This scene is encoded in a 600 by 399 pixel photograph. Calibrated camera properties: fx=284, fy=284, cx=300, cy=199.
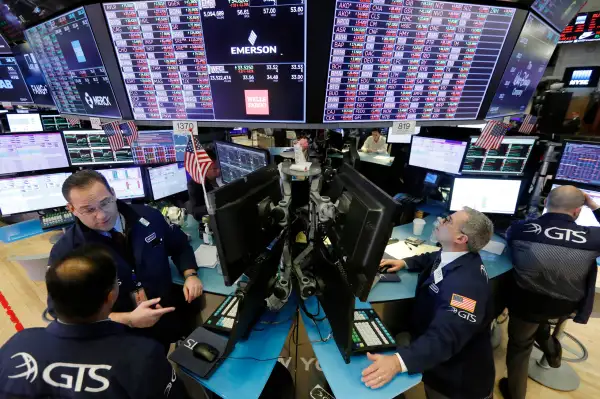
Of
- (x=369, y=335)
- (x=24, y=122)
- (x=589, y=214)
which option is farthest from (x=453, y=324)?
(x=24, y=122)

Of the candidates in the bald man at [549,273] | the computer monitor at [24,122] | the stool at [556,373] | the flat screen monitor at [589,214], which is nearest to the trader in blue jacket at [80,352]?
the bald man at [549,273]

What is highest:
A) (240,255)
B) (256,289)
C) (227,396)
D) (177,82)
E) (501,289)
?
(177,82)

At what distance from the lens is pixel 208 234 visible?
2461 millimetres

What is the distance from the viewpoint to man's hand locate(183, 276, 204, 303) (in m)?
1.85

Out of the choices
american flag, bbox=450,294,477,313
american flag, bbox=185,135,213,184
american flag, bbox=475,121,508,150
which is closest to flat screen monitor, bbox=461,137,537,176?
american flag, bbox=475,121,508,150

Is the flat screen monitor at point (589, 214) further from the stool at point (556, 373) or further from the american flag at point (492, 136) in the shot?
the stool at point (556, 373)

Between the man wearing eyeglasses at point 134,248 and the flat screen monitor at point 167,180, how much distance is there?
1.07 metres

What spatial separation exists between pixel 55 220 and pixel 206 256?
5.27 ft

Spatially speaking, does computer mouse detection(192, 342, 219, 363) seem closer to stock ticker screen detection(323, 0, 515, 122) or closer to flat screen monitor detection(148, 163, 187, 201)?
stock ticker screen detection(323, 0, 515, 122)

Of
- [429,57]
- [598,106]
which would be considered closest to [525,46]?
[429,57]

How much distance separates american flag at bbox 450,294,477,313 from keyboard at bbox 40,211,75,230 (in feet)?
10.6

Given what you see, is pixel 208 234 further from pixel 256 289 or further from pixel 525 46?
pixel 525 46

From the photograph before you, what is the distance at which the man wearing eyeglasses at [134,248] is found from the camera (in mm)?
1595

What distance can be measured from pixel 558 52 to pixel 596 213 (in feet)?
26.7
